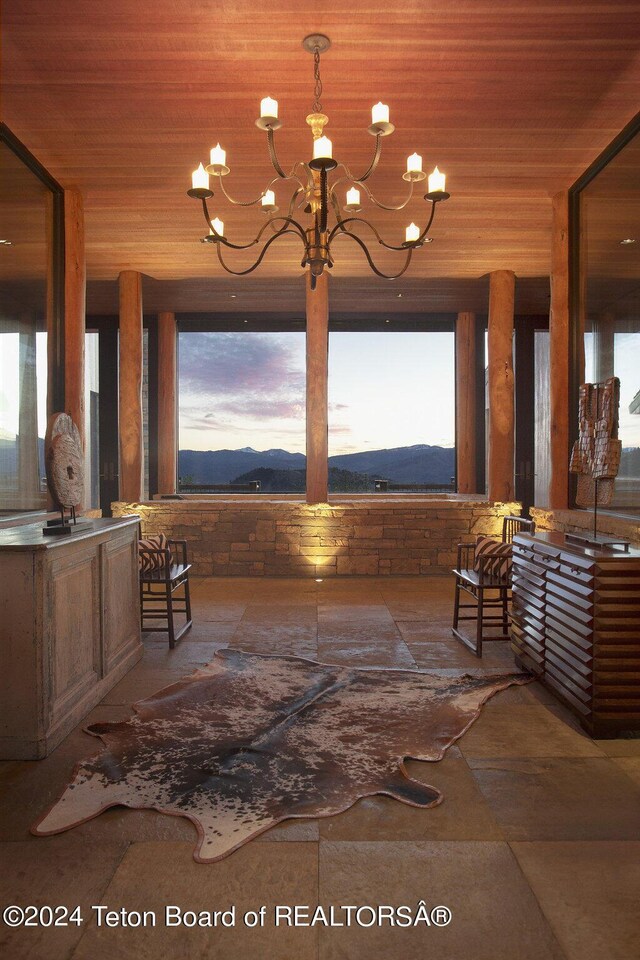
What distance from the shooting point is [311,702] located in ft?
11.0

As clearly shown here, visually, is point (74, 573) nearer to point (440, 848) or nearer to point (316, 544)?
point (440, 848)

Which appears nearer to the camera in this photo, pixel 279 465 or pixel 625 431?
pixel 625 431

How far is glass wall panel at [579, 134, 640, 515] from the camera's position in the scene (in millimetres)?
4996

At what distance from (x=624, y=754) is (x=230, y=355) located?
11.6 meters

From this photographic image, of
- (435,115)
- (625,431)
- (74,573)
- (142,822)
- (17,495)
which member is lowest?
(142,822)

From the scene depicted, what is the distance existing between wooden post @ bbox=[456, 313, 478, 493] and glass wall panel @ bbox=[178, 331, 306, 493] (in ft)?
13.1

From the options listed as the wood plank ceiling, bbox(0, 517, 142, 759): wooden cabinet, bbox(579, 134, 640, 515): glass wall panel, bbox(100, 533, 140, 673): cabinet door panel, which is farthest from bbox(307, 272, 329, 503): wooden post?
bbox(0, 517, 142, 759): wooden cabinet

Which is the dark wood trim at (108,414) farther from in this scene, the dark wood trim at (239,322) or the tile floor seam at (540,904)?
the tile floor seam at (540,904)

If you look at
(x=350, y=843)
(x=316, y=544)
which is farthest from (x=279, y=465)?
(x=350, y=843)

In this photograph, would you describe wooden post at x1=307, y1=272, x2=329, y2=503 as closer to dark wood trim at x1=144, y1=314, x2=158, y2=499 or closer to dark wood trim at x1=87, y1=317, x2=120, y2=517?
dark wood trim at x1=144, y1=314, x2=158, y2=499

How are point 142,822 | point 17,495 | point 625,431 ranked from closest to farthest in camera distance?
1. point 142,822
2. point 17,495
3. point 625,431

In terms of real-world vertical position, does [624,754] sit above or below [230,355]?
below

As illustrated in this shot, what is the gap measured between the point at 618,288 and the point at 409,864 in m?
6.15

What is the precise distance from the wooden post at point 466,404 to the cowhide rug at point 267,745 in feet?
19.4
